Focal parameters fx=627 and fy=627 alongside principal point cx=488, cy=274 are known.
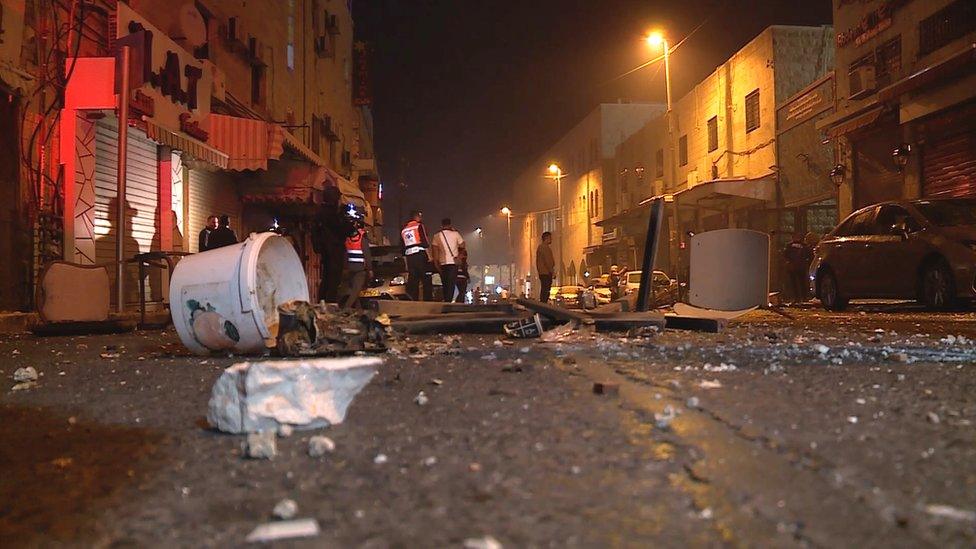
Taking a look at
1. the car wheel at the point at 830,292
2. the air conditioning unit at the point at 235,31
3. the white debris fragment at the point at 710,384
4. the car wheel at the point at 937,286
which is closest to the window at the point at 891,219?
the car wheel at the point at 937,286

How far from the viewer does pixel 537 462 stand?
6.91ft

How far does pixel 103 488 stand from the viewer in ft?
6.44

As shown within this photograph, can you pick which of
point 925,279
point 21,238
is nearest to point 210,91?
point 21,238

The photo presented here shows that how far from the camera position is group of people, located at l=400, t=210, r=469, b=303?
11.5 meters

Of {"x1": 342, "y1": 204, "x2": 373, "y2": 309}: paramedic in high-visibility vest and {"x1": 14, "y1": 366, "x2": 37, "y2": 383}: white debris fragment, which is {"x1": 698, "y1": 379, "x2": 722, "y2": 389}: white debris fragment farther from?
{"x1": 342, "y1": 204, "x2": 373, "y2": 309}: paramedic in high-visibility vest

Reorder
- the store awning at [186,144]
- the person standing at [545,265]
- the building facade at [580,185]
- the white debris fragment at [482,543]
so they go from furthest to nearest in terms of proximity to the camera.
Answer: the building facade at [580,185], the person standing at [545,265], the store awning at [186,144], the white debris fragment at [482,543]

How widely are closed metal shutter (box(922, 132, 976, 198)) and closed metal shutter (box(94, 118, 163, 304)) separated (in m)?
16.9

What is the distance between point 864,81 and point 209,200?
57.0 ft

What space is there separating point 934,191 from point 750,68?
10.5 meters

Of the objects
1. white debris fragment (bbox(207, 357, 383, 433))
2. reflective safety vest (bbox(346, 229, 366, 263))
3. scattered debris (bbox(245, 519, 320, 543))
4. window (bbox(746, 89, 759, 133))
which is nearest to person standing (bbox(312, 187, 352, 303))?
reflective safety vest (bbox(346, 229, 366, 263))

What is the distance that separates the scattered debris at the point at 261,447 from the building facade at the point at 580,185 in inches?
1602

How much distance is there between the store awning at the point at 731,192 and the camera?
20.5 m

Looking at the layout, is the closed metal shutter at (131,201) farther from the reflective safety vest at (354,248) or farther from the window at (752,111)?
the window at (752,111)

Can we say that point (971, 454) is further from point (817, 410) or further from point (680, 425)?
point (680, 425)
